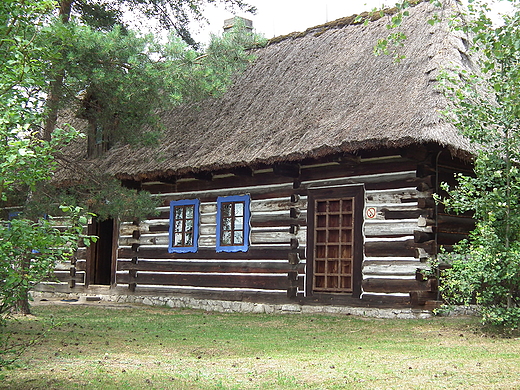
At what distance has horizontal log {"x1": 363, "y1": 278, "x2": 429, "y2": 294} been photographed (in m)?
10.4

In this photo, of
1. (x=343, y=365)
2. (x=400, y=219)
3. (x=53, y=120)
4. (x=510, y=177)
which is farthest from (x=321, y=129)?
(x=343, y=365)

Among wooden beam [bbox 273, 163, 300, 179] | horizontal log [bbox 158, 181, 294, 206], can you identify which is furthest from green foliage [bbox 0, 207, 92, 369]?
horizontal log [bbox 158, 181, 294, 206]

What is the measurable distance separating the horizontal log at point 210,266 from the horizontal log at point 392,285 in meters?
1.49

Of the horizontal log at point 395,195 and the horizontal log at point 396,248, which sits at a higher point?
the horizontal log at point 395,195

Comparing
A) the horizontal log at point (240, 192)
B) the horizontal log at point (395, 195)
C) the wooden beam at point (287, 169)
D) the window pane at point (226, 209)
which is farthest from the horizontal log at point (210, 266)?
the horizontal log at point (395, 195)

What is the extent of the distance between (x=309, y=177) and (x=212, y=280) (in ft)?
10.6

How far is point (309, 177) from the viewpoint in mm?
12016

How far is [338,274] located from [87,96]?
549cm

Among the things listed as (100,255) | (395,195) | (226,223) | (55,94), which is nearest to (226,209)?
(226,223)

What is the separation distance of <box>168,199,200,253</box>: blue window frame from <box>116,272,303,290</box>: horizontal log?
61cm

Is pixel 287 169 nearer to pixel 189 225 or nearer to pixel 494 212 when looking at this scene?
pixel 189 225

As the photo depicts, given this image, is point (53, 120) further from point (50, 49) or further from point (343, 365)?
point (343, 365)

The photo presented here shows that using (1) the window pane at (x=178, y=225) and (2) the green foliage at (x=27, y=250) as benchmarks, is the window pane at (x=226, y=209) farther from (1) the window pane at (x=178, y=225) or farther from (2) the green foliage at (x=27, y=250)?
(2) the green foliage at (x=27, y=250)

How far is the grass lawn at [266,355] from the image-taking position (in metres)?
5.85
